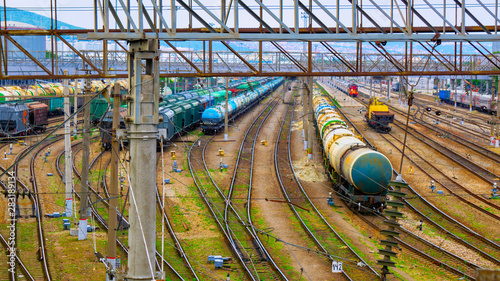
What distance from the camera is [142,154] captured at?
935 centimetres

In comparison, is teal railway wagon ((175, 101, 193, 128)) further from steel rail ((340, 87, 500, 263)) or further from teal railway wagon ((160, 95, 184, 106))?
steel rail ((340, 87, 500, 263))

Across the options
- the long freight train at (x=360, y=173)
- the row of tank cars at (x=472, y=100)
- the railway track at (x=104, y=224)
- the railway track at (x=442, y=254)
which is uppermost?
the row of tank cars at (x=472, y=100)

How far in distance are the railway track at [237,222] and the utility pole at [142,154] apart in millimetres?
7968

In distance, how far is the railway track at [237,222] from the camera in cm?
1809

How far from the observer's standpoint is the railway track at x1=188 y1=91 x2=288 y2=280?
18094 millimetres

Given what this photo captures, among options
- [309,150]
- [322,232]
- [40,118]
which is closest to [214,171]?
[309,150]

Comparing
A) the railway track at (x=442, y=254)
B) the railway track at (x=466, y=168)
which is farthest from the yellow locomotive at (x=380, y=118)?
the railway track at (x=442, y=254)

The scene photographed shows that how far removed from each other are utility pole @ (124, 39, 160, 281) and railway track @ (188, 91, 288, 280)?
Answer: 797cm

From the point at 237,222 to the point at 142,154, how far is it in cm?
1416

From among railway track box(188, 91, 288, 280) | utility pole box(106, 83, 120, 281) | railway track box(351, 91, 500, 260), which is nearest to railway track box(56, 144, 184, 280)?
utility pole box(106, 83, 120, 281)

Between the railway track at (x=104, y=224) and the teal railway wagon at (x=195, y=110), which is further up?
the teal railway wagon at (x=195, y=110)

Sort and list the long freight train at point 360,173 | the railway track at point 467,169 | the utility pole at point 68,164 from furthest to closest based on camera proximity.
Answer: the railway track at point 467,169 < the long freight train at point 360,173 < the utility pole at point 68,164

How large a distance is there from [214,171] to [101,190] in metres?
7.74

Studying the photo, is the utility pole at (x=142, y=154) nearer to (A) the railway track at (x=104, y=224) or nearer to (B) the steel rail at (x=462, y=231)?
(A) the railway track at (x=104, y=224)
